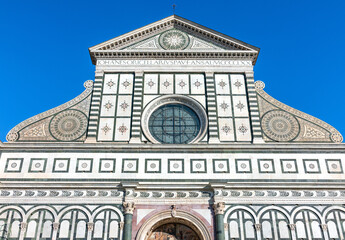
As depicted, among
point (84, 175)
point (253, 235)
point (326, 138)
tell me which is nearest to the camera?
point (253, 235)

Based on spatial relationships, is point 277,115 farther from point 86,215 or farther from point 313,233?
point 86,215

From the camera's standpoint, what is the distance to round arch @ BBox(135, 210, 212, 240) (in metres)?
13.5

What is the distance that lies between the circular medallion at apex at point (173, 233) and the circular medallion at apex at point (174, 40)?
26.8 ft

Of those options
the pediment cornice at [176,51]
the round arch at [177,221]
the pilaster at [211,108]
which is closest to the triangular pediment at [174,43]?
the pediment cornice at [176,51]

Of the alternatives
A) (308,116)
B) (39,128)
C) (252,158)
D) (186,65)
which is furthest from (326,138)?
(39,128)

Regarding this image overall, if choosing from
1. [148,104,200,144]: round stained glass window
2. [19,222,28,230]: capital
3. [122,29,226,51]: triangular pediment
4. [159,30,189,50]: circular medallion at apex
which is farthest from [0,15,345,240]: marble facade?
[159,30,189,50]: circular medallion at apex

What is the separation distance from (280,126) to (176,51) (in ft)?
18.6

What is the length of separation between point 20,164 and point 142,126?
490 cm

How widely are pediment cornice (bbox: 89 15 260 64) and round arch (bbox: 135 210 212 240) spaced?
732 centimetres

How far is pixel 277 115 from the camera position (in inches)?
637

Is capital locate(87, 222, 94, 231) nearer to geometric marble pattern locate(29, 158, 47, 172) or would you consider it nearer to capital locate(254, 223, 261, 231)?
geometric marble pattern locate(29, 158, 47, 172)

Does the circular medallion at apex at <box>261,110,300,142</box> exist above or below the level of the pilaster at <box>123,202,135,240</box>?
above

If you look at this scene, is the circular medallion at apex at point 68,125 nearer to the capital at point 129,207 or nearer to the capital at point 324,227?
the capital at point 129,207

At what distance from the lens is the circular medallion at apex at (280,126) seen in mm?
15617
